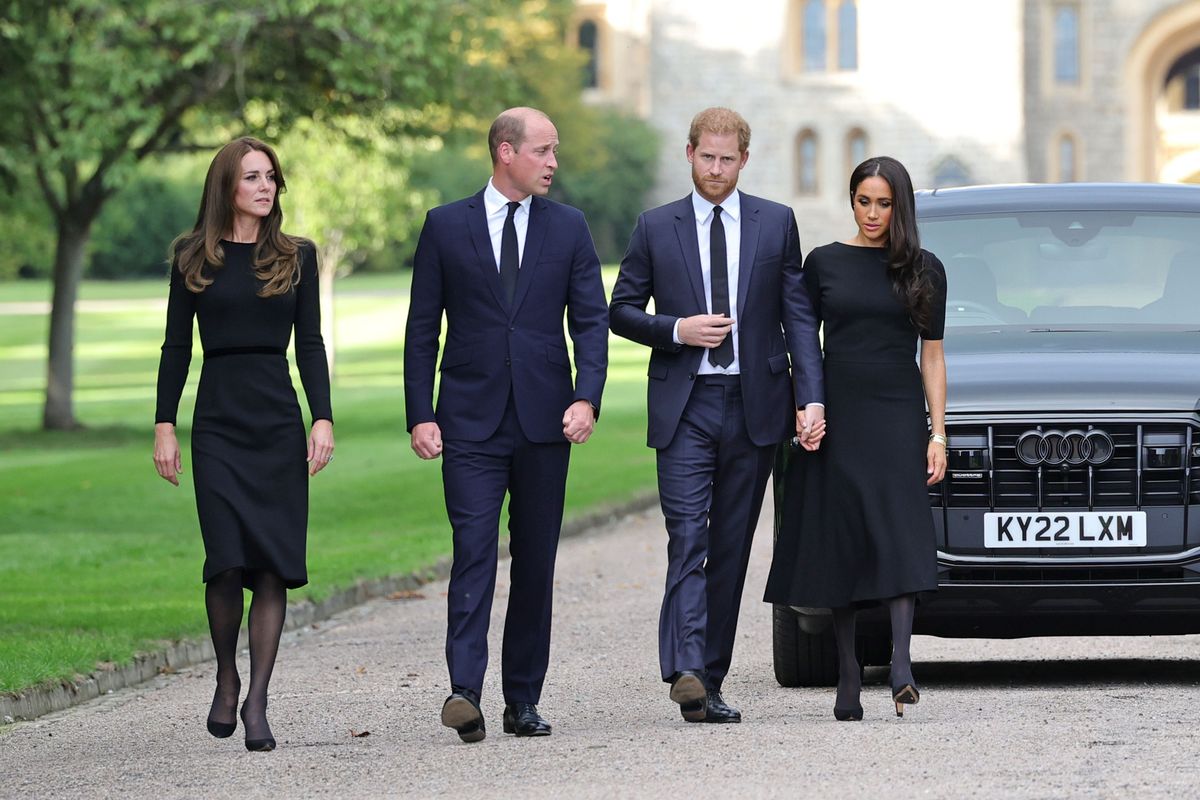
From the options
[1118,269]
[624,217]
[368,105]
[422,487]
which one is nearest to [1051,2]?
[624,217]

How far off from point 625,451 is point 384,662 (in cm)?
1460

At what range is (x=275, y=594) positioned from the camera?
7535 millimetres

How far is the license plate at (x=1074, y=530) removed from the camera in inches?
315

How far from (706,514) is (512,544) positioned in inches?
25.9

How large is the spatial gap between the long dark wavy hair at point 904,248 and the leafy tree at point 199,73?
16.7 meters

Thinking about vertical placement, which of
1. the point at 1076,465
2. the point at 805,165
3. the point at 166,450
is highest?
the point at 805,165

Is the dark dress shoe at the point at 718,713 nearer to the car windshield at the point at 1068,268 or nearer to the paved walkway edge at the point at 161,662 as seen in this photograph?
the car windshield at the point at 1068,268

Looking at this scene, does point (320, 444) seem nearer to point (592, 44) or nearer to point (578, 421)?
point (578, 421)

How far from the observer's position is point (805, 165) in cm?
7788

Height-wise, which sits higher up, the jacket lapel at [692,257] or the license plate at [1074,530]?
the jacket lapel at [692,257]

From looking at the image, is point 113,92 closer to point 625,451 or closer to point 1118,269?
point 625,451

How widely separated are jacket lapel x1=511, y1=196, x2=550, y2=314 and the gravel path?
57.0 inches

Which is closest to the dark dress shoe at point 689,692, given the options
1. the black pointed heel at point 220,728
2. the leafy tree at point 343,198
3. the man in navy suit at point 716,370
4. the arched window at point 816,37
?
the man in navy suit at point 716,370

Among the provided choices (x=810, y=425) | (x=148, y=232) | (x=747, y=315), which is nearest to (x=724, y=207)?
(x=747, y=315)
